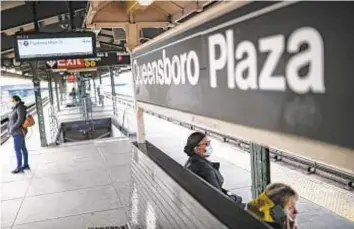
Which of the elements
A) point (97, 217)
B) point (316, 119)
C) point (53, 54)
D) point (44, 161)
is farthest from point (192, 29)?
point (44, 161)

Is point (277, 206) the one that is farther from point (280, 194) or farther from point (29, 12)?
point (29, 12)

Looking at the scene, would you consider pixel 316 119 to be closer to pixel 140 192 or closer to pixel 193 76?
pixel 193 76

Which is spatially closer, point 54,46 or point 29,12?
point 54,46

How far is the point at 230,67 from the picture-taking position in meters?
1.09

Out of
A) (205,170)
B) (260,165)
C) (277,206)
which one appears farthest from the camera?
(260,165)

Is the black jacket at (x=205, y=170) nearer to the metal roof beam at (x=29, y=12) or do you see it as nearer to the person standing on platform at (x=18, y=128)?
the person standing on platform at (x=18, y=128)

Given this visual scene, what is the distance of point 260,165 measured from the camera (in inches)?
158

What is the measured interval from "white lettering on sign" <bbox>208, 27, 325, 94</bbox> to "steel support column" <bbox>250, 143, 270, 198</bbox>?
2895mm

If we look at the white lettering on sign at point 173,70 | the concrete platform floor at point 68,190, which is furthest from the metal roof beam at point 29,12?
the white lettering on sign at point 173,70

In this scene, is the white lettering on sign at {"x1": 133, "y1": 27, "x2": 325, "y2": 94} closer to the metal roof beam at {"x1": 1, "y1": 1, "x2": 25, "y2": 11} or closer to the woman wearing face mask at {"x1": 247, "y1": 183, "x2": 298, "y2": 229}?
the woman wearing face mask at {"x1": 247, "y1": 183, "x2": 298, "y2": 229}

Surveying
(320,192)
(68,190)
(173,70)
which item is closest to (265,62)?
(173,70)

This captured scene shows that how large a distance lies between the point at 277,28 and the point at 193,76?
53 centimetres

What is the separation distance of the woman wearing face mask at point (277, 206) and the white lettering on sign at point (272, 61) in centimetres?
136

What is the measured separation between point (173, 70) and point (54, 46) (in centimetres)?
586
